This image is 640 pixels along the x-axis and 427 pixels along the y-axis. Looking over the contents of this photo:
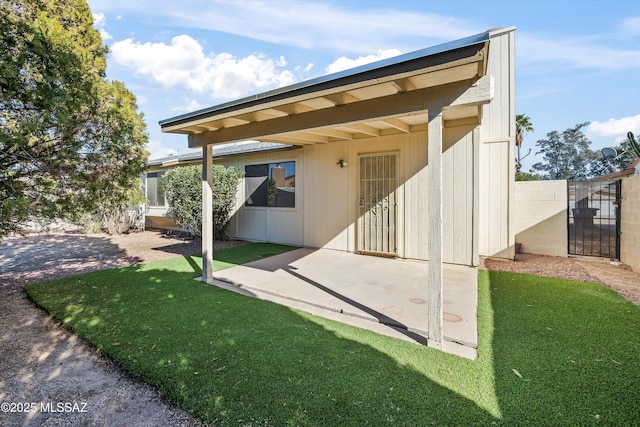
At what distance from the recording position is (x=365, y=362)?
8.86 feet

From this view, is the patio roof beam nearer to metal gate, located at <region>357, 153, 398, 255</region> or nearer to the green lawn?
the green lawn

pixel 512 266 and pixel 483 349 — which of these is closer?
pixel 483 349

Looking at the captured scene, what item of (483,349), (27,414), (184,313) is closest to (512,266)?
(483,349)

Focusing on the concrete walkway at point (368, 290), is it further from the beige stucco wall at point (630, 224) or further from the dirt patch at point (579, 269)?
the beige stucco wall at point (630, 224)

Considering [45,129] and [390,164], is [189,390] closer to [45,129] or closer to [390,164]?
[45,129]

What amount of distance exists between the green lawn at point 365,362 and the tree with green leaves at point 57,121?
154cm

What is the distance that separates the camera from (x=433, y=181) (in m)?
2.98

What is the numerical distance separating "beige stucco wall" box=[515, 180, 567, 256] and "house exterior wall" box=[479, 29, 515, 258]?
1004 mm

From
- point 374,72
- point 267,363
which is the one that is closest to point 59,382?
point 267,363

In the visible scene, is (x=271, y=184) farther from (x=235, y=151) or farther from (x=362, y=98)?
(x=362, y=98)

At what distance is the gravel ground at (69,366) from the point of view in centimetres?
214

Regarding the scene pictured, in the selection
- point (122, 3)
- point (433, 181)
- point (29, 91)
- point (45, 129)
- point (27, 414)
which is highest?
point (122, 3)

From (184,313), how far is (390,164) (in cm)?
499

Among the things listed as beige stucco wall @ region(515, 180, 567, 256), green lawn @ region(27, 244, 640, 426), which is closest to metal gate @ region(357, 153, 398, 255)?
green lawn @ region(27, 244, 640, 426)
